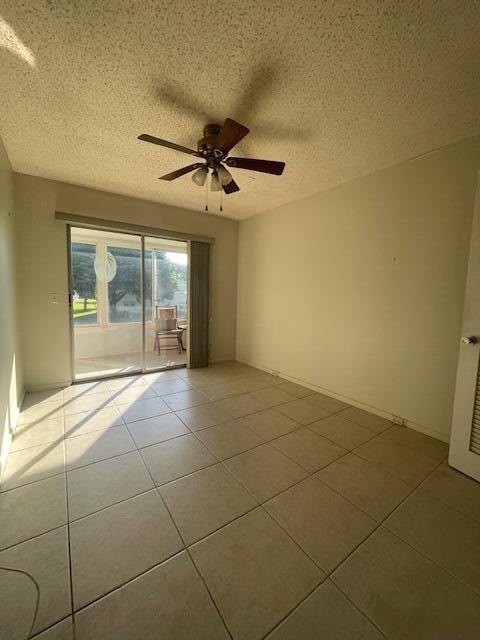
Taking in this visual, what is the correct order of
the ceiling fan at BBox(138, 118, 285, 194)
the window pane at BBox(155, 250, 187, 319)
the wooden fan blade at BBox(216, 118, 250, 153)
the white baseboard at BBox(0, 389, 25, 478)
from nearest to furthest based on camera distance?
the wooden fan blade at BBox(216, 118, 250, 153) < the ceiling fan at BBox(138, 118, 285, 194) < the white baseboard at BBox(0, 389, 25, 478) < the window pane at BBox(155, 250, 187, 319)

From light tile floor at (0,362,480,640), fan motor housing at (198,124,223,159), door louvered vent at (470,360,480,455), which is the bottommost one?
light tile floor at (0,362,480,640)

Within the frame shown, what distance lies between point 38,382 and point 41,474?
1846 mm

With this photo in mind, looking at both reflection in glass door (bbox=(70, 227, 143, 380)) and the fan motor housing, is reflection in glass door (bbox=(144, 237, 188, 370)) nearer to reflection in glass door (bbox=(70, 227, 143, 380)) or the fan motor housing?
reflection in glass door (bbox=(70, 227, 143, 380))

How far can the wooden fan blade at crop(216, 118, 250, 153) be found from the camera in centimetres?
159

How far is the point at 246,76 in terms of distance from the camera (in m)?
1.57

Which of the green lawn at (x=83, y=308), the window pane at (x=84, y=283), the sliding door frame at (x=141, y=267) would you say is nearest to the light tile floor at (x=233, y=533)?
the sliding door frame at (x=141, y=267)

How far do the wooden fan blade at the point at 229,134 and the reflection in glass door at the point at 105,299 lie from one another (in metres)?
2.50

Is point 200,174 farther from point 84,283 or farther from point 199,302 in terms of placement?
point 84,283

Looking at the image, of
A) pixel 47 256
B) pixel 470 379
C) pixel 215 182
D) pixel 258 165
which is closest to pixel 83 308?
pixel 47 256

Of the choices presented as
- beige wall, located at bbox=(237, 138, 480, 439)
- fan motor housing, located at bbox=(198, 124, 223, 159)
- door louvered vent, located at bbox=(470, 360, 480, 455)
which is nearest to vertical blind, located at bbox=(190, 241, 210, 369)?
beige wall, located at bbox=(237, 138, 480, 439)

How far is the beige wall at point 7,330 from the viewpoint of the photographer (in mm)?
1946

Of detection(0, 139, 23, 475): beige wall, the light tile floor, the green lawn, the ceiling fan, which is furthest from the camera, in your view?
the green lawn

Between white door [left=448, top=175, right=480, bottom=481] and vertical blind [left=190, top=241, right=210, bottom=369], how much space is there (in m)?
3.34

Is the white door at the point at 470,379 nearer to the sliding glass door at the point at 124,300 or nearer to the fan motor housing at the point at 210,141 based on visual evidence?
the fan motor housing at the point at 210,141
